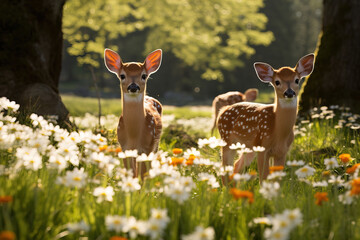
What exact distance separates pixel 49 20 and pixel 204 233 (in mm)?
7145

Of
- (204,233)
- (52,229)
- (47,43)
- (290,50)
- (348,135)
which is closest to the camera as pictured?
(204,233)

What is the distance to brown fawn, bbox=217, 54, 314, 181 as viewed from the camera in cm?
414

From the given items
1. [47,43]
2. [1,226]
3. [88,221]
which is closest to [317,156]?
[88,221]

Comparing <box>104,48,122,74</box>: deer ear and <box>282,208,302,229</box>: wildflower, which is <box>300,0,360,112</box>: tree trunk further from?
<box>282,208,302,229</box>: wildflower

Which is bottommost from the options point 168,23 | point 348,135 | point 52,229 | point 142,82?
point 52,229

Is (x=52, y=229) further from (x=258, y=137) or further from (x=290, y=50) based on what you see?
(x=290, y=50)

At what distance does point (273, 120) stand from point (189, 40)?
66.4 feet

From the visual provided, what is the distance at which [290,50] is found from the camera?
129 feet

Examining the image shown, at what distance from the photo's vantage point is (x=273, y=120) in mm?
4246

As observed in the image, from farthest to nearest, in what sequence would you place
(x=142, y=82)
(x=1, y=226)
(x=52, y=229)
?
(x=142, y=82) → (x=52, y=229) → (x=1, y=226)

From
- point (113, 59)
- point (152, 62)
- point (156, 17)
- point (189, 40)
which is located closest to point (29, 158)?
point (113, 59)

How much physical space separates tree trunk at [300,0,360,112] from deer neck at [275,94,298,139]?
4.12m

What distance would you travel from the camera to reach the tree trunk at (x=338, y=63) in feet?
26.3

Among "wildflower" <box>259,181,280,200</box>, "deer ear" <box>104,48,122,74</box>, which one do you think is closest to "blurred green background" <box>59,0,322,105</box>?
"deer ear" <box>104,48,122,74</box>
